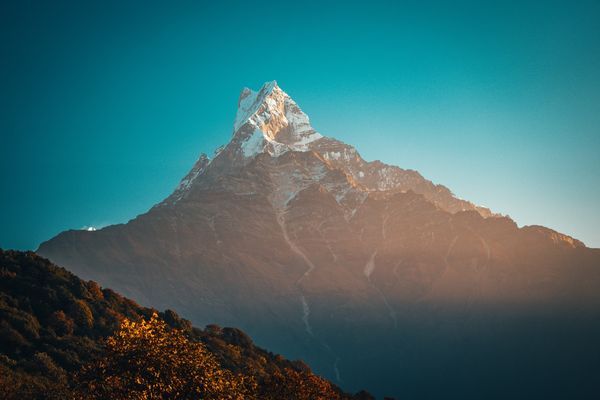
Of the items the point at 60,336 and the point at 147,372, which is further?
the point at 60,336

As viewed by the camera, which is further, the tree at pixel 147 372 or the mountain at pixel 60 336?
the mountain at pixel 60 336

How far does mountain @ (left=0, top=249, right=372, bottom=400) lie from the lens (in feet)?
182

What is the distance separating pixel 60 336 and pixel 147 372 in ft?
166

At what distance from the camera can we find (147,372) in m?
40.5

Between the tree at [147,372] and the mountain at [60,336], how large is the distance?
9.40 metres

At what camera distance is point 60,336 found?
83.4 metres

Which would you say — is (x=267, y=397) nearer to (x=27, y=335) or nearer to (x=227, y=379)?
(x=227, y=379)

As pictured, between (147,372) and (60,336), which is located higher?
(60,336)

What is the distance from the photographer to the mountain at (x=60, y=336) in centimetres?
5541

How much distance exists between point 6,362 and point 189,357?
125 ft

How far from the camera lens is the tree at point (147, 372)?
3962 cm

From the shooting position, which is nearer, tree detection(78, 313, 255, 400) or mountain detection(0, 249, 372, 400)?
tree detection(78, 313, 255, 400)

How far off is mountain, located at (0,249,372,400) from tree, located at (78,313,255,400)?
30.8 ft

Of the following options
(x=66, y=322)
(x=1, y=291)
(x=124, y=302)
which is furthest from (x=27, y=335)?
(x=124, y=302)
